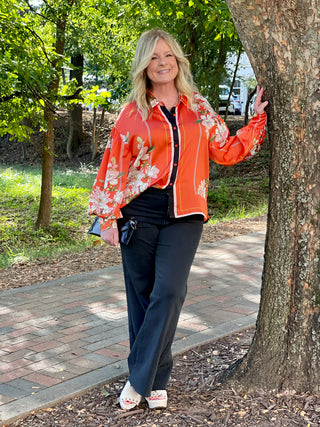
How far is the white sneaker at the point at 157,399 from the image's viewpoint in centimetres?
329

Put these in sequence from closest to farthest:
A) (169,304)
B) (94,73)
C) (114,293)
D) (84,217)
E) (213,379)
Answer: (169,304) → (213,379) → (114,293) → (84,217) → (94,73)

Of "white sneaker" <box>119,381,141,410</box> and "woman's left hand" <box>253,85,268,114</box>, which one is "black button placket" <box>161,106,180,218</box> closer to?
"woman's left hand" <box>253,85,268,114</box>

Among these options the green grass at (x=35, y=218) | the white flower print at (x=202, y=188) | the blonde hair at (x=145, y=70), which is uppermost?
the blonde hair at (x=145, y=70)

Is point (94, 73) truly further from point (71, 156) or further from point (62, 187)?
point (62, 187)

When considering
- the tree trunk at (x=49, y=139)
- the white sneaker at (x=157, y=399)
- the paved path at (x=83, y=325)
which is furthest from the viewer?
the tree trunk at (x=49, y=139)

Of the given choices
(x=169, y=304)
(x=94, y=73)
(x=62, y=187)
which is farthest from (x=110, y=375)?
(x=94, y=73)

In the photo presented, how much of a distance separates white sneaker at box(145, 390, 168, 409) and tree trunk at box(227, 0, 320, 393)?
1.55ft

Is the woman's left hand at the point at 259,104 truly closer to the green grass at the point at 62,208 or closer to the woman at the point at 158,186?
the woman at the point at 158,186

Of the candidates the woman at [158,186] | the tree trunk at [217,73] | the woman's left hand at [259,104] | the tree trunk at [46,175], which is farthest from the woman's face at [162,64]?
the tree trunk at [217,73]

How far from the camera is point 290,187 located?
3.13m

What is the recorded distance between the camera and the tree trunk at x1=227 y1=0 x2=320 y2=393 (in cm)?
305

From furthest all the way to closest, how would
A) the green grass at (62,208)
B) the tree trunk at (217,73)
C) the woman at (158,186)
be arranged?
the tree trunk at (217,73) < the green grass at (62,208) < the woman at (158,186)

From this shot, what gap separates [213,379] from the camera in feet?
11.8

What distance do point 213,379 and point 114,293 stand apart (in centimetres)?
223
